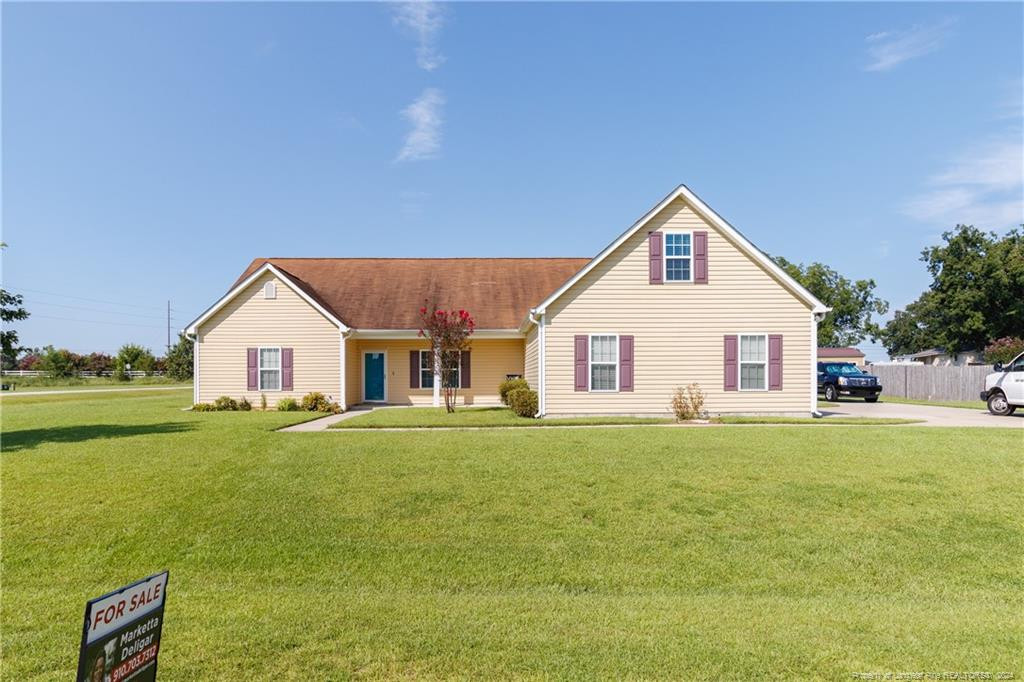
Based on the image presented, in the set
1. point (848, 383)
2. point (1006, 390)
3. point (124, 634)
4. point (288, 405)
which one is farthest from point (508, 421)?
point (848, 383)

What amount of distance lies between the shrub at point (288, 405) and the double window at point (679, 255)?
13.0 meters

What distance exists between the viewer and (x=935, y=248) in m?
Answer: 49.7

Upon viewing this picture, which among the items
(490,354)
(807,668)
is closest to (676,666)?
(807,668)

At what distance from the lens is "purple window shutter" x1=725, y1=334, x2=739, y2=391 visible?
16891 millimetres

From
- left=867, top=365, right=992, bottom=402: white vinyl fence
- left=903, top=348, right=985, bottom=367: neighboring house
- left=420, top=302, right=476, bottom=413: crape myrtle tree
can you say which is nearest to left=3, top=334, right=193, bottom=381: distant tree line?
left=420, top=302, right=476, bottom=413: crape myrtle tree

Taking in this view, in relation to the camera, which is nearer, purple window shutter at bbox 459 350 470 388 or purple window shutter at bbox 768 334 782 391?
purple window shutter at bbox 768 334 782 391

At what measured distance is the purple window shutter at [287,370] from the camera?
19953 mm

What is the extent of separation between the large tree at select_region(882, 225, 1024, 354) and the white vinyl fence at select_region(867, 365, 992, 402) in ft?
66.9

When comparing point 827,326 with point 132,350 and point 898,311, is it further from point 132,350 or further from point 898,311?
point 132,350

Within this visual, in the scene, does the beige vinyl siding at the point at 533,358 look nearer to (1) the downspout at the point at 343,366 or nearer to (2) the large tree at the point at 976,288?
(1) the downspout at the point at 343,366

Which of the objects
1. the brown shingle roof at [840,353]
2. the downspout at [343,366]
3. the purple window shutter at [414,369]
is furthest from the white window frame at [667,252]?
the brown shingle roof at [840,353]

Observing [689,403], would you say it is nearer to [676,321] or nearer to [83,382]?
[676,321]

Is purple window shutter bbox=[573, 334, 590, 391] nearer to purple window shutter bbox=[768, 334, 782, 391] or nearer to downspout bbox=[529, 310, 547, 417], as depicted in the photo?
downspout bbox=[529, 310, 547, 417]

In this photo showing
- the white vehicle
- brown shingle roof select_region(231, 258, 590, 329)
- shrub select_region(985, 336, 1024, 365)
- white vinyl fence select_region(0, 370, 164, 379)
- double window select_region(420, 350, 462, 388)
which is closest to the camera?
the white vehicle
